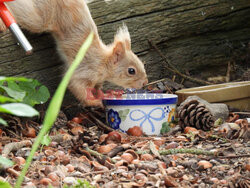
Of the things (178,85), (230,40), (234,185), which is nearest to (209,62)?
(230,40)

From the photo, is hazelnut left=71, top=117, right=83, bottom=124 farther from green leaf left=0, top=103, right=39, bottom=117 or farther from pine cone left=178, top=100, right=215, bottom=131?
green leaf left=0, top=103, right=39, bottom=117

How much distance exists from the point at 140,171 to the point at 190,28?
2.28 metres

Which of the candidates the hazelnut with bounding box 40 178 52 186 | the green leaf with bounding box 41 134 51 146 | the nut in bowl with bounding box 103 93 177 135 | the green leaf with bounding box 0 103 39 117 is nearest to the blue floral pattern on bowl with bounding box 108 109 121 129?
the nut in bowl with bounding box 103 93 177 135

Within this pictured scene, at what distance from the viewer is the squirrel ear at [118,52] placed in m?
2.85

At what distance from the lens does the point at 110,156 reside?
2.07m

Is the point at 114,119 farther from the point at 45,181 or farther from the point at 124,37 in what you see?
the point at 45,181

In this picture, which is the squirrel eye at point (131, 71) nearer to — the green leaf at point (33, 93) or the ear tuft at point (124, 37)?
the ear tuft at point (124, 37)

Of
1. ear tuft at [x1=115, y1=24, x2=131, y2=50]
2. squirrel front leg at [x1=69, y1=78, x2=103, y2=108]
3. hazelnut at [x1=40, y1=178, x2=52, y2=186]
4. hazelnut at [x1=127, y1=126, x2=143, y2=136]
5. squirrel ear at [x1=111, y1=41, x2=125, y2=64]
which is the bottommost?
hazelnut at [x1=40, y1=178, x2=52, y2=186]

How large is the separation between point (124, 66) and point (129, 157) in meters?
1.09

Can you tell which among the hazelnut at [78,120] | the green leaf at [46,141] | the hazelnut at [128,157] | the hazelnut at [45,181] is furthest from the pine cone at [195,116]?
the hazelnut at [45,181]

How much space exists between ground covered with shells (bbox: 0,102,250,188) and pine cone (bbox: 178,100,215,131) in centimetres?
6

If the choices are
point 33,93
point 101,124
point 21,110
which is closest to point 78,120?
point 101,124

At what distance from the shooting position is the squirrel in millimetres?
2613

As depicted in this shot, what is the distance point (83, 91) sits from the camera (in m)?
2.83
